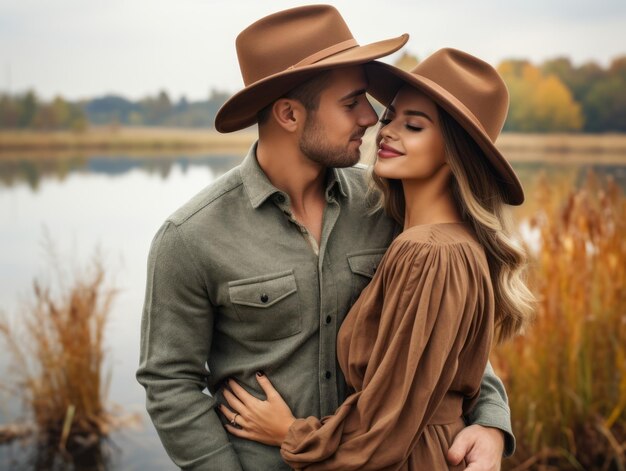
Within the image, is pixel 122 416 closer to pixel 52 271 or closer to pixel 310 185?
pixel 52 271

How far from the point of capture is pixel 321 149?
1.84 meters

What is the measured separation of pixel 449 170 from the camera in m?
1.83

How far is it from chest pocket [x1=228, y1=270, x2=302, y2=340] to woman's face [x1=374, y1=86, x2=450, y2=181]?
39 centimetres

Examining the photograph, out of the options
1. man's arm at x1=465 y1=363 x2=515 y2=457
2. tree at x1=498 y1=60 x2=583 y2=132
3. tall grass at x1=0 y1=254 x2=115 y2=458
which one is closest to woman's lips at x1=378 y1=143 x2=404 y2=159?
man's arm at x1=465 y1=363 x2=515 y2=457

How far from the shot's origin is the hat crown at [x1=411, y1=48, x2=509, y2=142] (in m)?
1.76

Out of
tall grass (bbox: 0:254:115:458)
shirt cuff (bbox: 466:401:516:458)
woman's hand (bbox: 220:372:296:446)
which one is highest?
woman's hand (bbox: 220:372:296:446)

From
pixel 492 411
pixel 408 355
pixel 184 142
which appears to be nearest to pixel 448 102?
pixel 408 355

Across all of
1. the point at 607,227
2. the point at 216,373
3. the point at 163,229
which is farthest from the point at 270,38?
the point at 607,227

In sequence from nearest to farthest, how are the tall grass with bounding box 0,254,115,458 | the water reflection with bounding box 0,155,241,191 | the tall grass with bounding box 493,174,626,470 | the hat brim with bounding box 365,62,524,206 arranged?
the hat brim with bounding box 365,62,524,206, the tall grass with bounding box 493,174,626,470, the tall grass with bounding box 0,254,115,458, the water reflection with bounding box 0,155,241,191

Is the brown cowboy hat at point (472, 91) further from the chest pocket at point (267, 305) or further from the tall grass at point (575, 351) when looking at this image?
the tall grass at point (575, 351)

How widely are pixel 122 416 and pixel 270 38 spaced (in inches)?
145

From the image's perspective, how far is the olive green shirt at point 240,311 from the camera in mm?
1745

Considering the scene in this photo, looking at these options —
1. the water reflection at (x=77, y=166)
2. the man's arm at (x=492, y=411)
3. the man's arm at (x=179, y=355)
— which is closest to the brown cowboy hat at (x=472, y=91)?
the man's arm at (x=492, y=411)

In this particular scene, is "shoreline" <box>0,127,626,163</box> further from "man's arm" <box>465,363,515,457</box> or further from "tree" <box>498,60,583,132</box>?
"man's arm" <box>465,363,515,457</box>
